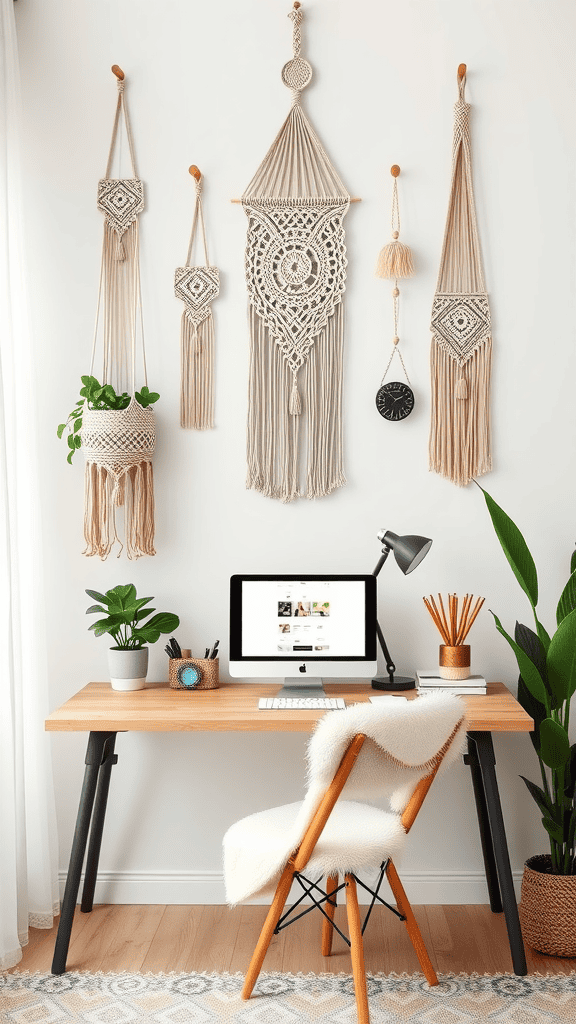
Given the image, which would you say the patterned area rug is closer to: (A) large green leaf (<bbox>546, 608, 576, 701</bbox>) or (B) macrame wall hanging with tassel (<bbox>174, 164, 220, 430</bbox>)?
(A) large green leaf (<bbox>546, 608, 576, 701</bbox>)

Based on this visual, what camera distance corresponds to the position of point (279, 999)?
229cm

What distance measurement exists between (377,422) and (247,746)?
111 cm

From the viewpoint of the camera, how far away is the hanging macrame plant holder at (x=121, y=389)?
2.78m

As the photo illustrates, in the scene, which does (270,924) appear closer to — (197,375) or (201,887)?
(201,887)

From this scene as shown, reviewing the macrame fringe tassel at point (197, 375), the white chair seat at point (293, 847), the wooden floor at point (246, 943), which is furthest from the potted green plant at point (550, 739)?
the macrame fringe tassel at point (197, 375)

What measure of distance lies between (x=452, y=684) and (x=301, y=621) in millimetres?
477

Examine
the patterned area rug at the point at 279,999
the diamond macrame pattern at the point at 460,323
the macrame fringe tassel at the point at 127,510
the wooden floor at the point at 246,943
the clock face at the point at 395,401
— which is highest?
the diamond macrame pattern at the point at 460,323

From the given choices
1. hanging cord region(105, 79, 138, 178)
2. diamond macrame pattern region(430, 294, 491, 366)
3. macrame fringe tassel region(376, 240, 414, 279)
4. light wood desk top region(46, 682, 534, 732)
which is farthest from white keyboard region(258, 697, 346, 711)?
hanging cord region(105, 79, 138, 178)

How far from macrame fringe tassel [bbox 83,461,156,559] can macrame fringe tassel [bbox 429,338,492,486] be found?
90 centimetres

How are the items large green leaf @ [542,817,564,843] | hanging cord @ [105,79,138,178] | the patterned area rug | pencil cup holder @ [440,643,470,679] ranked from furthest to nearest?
hanging cord @ [105,79,138,178] < pencil cup holder @ [440,643,470,679] < large green leaf @ [542,817,564,843] < the patterned area rug

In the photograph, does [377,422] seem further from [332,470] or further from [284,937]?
[284,937]

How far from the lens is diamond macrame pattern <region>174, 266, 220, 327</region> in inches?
115

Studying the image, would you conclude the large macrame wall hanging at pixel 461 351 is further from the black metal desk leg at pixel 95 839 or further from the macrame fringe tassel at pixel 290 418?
the black metal desk leg at pixel 95 839

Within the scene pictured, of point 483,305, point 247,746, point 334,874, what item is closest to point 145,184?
point 483,305
